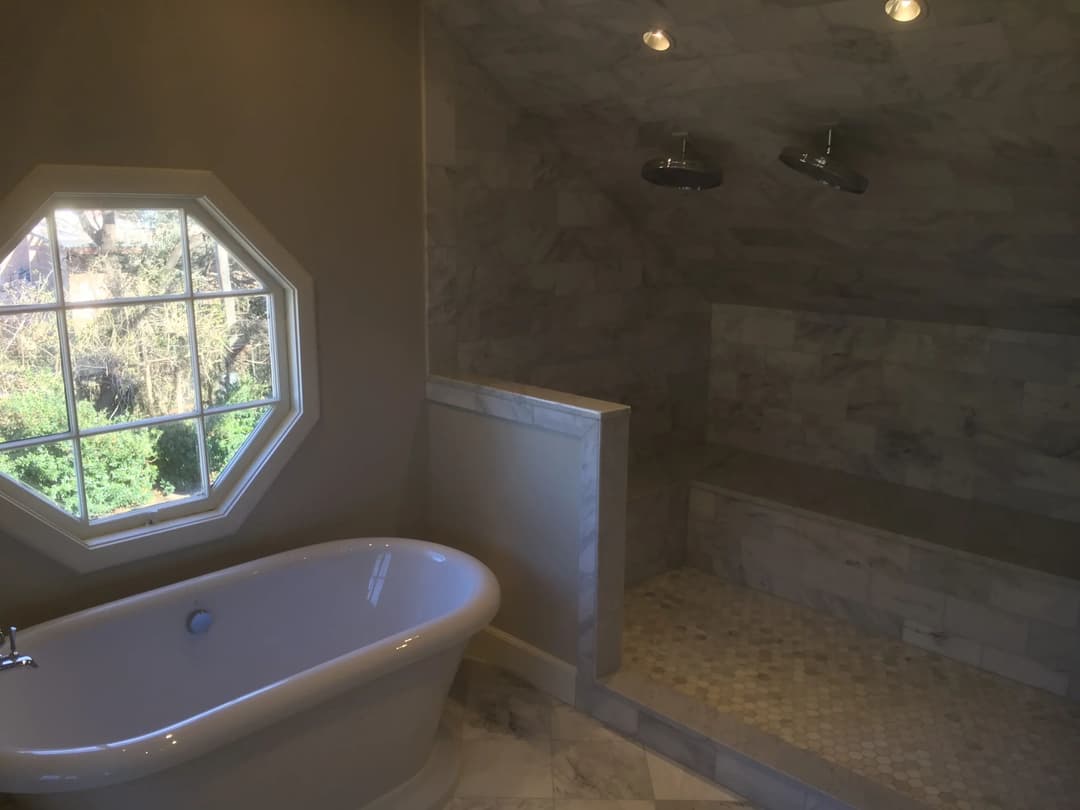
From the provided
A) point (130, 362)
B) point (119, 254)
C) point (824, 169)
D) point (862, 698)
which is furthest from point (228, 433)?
point (862, 698)

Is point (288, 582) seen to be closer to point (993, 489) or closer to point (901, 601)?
point (901, 601)

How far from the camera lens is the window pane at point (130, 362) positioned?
268cm

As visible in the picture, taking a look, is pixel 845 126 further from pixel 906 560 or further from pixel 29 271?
pixel 29 271

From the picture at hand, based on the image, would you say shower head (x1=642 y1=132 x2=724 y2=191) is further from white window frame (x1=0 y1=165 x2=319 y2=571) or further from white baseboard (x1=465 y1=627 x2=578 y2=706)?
white baseboard (x1=465 y1=627 x2=578 y2=706)

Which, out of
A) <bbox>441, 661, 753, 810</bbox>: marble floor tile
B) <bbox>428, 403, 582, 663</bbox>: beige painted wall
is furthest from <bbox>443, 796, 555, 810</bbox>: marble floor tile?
<bbox>428, 403, 582, 663</bbox>: beige painted wall

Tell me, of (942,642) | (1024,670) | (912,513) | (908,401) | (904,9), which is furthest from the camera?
(908,401)

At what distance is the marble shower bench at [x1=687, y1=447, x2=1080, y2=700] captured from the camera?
10.3 feet

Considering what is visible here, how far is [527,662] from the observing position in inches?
127

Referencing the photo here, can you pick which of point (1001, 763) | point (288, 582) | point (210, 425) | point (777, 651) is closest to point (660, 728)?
point (777, 651)

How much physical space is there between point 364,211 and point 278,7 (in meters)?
0.69

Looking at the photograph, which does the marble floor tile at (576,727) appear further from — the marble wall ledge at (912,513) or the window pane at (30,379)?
the window pane at (30,379)

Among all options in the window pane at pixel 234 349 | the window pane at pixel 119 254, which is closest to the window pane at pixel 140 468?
the window pane at pixel 234 349

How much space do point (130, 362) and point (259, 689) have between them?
108 cm

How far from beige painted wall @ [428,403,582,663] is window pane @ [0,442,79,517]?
126 cm
